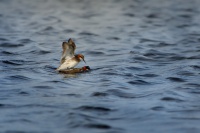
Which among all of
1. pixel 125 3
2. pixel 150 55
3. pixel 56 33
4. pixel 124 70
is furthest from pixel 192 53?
pixel 125 3

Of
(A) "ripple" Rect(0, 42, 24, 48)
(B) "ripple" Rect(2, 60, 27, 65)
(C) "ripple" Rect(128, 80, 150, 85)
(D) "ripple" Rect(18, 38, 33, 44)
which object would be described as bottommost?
(C) "ripple" Rect(128, 80, 150, 85)

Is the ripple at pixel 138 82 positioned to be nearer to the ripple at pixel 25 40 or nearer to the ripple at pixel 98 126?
the ripple at pixel 98 126

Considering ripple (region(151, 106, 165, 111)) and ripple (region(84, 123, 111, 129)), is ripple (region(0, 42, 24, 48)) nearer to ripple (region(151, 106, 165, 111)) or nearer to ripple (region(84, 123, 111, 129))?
ripple (region(151, 106, 165, 111))

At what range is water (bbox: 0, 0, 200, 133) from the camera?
13.3 m

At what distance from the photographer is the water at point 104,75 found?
13.3m

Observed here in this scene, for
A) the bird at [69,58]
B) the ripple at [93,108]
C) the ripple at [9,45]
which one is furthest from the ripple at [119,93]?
the ripple at [9,45]

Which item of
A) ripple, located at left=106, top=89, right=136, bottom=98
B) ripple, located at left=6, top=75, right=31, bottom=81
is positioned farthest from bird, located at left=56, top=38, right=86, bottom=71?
ripple, located at left=106, top=89, right=136, bottom=98

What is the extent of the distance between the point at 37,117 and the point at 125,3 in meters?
35.6

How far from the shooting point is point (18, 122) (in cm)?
1312

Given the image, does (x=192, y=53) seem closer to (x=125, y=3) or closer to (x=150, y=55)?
(x=150, y=55)

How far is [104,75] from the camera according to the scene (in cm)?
1947

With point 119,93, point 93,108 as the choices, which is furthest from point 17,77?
point 93,108

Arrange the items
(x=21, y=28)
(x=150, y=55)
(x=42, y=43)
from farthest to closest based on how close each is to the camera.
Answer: (x=21, y=28)
(x=42, y=43)
(x=150, y=55)

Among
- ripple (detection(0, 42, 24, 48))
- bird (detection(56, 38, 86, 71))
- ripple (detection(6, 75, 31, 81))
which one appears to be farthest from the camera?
ripple (detection(0, 42, 24, 48))
